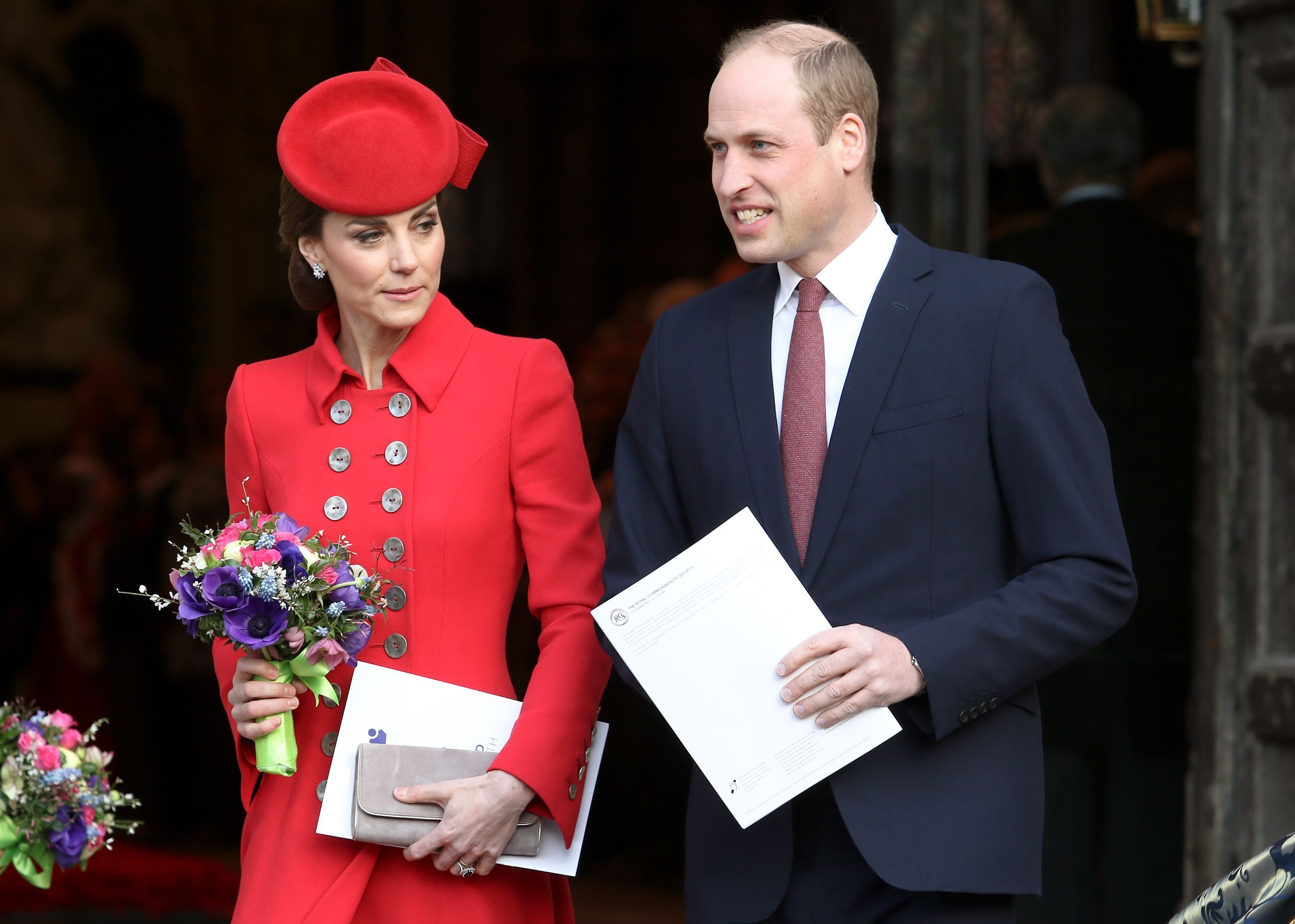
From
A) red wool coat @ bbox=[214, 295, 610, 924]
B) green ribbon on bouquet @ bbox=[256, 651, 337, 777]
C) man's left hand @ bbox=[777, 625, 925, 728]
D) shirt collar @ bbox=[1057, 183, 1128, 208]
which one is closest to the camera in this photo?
man's left hand @ bbox=[777, 625, 925, 728]

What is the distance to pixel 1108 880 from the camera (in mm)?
4164

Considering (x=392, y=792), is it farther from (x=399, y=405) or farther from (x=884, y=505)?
(x=884, y=505)

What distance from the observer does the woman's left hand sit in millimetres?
2441

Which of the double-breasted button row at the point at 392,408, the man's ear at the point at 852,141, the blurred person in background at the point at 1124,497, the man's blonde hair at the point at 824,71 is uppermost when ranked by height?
the man's blonde hair at the point at 824,71

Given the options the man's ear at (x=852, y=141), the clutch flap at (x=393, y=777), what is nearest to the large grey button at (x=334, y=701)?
the clutch flap at (x=393, y=777)

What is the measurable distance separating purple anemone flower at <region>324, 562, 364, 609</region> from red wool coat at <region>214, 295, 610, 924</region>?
0.62ft

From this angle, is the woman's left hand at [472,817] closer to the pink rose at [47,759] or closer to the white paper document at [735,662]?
the white paper document at [735,662]

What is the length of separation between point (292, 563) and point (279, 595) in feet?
0.16

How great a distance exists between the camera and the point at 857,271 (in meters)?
2.48

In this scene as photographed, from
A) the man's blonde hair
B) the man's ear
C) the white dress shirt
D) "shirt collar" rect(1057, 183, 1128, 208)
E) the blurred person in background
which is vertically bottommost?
the blurred person in background

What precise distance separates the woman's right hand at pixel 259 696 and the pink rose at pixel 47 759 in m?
0.38

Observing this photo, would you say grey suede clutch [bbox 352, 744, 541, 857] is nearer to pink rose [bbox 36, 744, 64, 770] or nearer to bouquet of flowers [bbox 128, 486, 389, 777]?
bouquet of flowers [bbox 128, 486, 389, 777]

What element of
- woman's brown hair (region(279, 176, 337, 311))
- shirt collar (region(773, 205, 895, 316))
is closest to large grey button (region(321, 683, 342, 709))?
woman's brown hair (region(279, 176, 337, 311))

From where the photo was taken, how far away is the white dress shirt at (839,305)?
8.00ft
